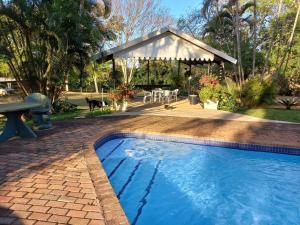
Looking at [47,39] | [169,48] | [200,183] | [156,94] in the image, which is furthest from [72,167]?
[156,94]

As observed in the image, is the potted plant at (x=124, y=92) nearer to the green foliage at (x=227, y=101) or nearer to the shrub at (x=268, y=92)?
the green foliage at (x=227, y=101)

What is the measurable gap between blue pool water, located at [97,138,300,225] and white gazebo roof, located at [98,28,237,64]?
25.0 ft

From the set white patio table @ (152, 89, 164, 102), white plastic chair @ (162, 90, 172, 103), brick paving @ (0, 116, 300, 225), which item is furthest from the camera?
white patio table @ (152, 89, 164, 102)

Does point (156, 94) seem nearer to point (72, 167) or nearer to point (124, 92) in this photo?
point (124, 92)

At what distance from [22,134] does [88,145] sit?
2.07 meters

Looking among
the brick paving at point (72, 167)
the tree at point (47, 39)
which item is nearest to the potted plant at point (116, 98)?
the tree at point (47, 39)

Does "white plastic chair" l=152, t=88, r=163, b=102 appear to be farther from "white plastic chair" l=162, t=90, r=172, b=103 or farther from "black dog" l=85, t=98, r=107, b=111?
"black dog" l=85, t=98, r=107, b=111

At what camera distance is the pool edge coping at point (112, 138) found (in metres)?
3.56

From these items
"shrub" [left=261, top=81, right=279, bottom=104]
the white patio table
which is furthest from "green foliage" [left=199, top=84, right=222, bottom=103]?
the white patio table

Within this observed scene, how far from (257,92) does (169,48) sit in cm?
535

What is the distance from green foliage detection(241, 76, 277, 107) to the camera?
47.9ft

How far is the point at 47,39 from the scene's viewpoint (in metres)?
12.1

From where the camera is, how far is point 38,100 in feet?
27.9

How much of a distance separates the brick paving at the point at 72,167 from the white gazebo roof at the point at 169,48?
5974mm
